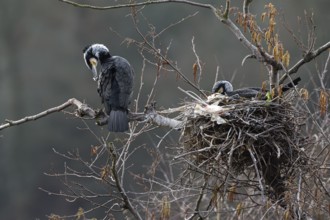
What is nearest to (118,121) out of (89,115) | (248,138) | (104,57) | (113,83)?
(89,115)

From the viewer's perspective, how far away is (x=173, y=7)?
18672 mm

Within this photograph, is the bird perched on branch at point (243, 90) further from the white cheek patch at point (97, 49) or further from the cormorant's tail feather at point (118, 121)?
the white cheek patch at point (97, 49)

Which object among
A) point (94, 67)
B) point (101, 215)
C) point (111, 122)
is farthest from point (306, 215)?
point (101, 215)

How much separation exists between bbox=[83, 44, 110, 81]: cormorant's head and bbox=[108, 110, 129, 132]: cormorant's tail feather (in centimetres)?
79

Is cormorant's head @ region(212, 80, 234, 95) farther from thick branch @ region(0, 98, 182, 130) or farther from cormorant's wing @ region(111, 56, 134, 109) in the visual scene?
thick branch @ region(0, 98, 182, 130)

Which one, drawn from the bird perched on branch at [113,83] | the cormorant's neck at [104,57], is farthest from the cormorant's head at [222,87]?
the cormorant's neck at [104,57]

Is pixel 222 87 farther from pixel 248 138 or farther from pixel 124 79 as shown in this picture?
pixel 248 138

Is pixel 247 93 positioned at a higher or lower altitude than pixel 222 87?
lower

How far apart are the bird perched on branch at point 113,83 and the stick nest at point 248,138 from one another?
0.91 metres

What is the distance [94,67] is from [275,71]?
2462mm

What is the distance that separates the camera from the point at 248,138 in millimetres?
6992

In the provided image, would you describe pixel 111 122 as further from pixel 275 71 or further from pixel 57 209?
pixel 57 209

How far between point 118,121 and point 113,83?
665 millimetres

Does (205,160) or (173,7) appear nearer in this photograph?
(205,160)
